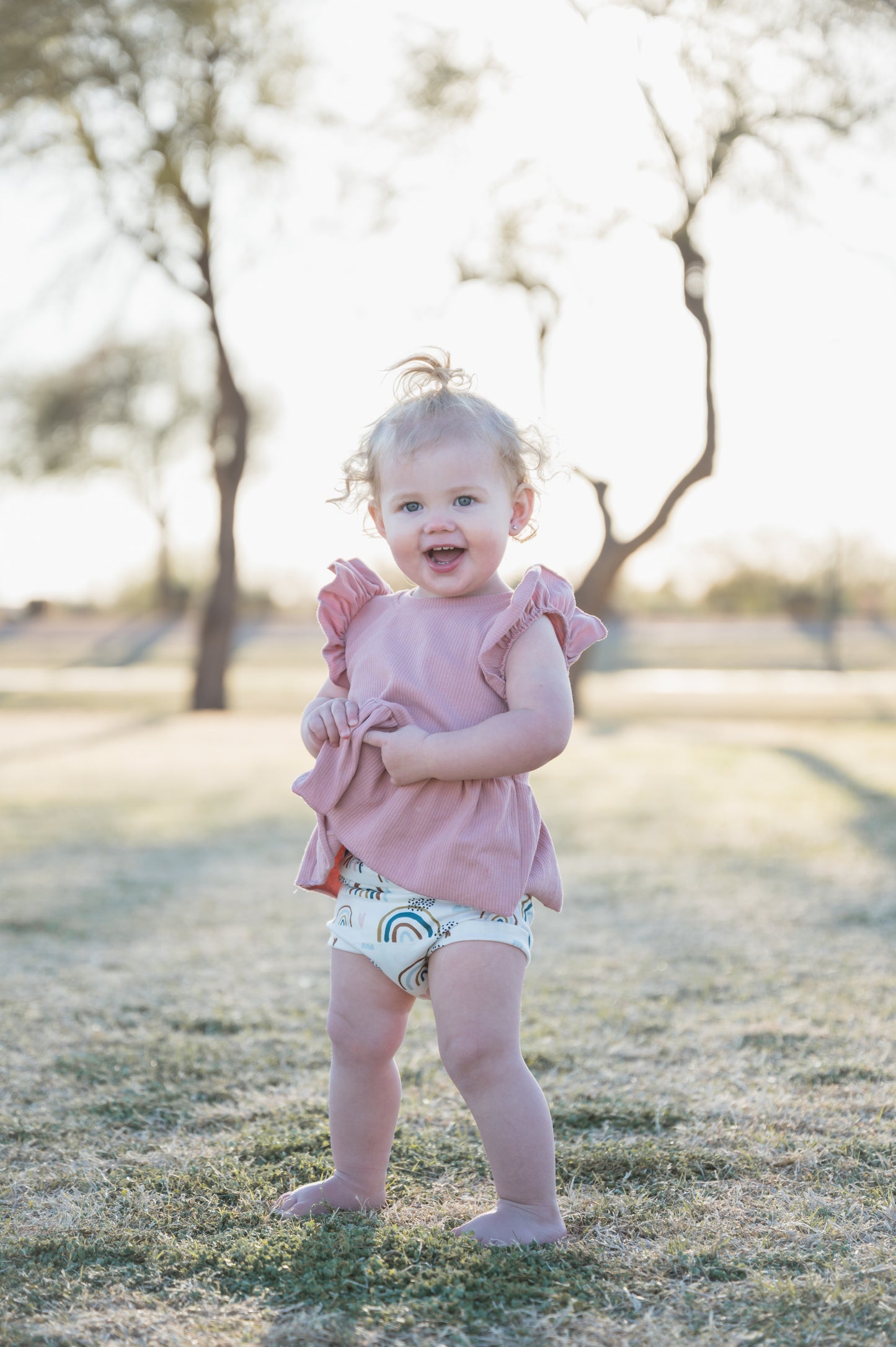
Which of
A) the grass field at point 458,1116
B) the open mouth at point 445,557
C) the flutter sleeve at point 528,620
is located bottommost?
the grass field at point 458,1116

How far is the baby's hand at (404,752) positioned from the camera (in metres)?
1.69

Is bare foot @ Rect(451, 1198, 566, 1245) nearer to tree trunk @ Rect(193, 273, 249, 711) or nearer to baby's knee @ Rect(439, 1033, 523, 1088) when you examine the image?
baby's knee @ Rect(439, 1033, 523, 1088)

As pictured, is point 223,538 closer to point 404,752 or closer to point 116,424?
point 404,752

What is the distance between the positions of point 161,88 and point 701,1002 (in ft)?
38.7

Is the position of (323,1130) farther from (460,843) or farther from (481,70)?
(481,70)

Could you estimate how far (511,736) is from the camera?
1.67m

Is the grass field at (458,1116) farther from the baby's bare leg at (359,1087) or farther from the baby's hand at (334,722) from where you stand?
the baby's hand at (334,722)

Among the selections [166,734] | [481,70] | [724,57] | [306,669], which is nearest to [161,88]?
[481,70]

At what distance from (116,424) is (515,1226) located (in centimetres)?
2859

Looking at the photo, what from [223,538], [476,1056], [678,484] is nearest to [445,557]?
[476,1056]

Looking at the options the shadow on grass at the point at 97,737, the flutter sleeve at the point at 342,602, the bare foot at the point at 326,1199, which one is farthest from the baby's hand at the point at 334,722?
the shadow on grass at the point at 97,737

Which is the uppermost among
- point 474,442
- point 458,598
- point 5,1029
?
point 474,442

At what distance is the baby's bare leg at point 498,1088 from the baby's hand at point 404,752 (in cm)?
25

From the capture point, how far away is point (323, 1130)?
2.07 m
